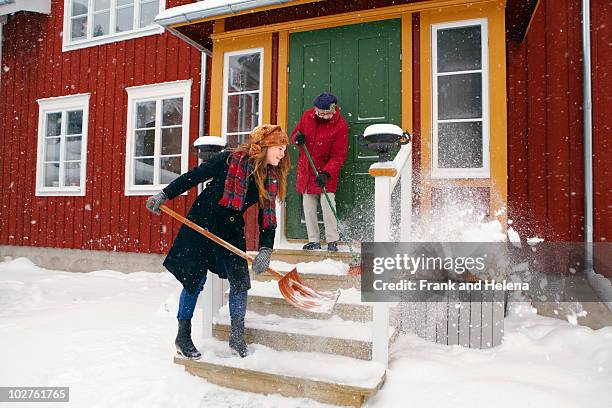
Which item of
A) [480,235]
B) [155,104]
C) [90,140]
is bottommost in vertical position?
[480,235]

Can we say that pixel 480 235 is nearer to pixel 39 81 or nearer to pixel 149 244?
pixel 149 244

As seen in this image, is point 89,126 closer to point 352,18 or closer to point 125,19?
point 125,19

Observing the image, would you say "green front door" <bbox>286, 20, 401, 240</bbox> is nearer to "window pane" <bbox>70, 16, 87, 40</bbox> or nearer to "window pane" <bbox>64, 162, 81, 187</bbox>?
"window pane" <bbox>64, 162, 81, 187</bbox>

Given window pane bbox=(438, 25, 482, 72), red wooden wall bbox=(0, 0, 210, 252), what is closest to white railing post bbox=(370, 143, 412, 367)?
window pane bbox=(438, 25, 482, 72)

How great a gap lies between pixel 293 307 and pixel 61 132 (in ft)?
25.5

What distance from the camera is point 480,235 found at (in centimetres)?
423

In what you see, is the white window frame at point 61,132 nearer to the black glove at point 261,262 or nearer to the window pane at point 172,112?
the window pane at point 172,112

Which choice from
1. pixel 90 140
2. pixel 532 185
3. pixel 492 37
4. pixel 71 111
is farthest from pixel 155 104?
pixel 532 185

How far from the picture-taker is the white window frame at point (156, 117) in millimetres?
7488

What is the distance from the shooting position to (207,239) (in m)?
3.06

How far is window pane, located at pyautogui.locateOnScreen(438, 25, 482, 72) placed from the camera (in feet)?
15.5

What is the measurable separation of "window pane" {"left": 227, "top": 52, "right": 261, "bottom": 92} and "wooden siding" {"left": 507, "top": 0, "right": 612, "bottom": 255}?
11.3 ft

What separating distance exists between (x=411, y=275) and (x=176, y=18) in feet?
14.0

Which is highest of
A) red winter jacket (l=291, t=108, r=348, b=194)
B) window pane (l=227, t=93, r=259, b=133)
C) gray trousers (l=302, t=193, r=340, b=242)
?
window pane (l=227, t=93, r=259, b=133)
